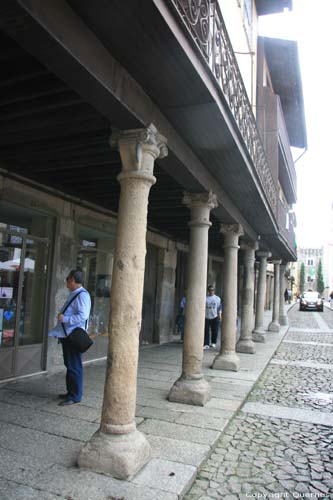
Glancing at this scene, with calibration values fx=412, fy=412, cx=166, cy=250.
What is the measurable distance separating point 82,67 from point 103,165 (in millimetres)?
2648

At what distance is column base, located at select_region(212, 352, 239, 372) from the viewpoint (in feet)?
25.1

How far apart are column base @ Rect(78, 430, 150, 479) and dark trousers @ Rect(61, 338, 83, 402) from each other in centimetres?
162

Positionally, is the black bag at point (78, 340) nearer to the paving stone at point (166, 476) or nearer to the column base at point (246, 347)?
the paving stone at point (166, 476)

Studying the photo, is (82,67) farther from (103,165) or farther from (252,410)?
(252,410)

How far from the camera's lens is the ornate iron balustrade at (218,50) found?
127 inches

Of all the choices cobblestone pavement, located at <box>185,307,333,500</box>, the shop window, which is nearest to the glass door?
the shop window

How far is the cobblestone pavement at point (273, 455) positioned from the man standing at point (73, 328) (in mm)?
1856

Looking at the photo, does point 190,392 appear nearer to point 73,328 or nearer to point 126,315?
point 73,328

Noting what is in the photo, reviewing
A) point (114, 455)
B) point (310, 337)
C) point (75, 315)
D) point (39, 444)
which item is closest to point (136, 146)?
point (75, 315)

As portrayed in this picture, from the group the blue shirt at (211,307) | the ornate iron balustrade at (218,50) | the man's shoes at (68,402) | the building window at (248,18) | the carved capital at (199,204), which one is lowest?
the man's shoes at (68,402)

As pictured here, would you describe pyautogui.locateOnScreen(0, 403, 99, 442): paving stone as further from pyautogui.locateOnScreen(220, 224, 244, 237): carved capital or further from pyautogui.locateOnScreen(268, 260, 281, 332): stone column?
pyautogui.locateOnScreen(268, 260, 281, 332): stone column

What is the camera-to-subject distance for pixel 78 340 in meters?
4.84

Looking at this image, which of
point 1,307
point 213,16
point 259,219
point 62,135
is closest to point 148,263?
point 259,219

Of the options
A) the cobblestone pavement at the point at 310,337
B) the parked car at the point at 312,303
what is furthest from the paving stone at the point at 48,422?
the parked car at the point at 312,303
